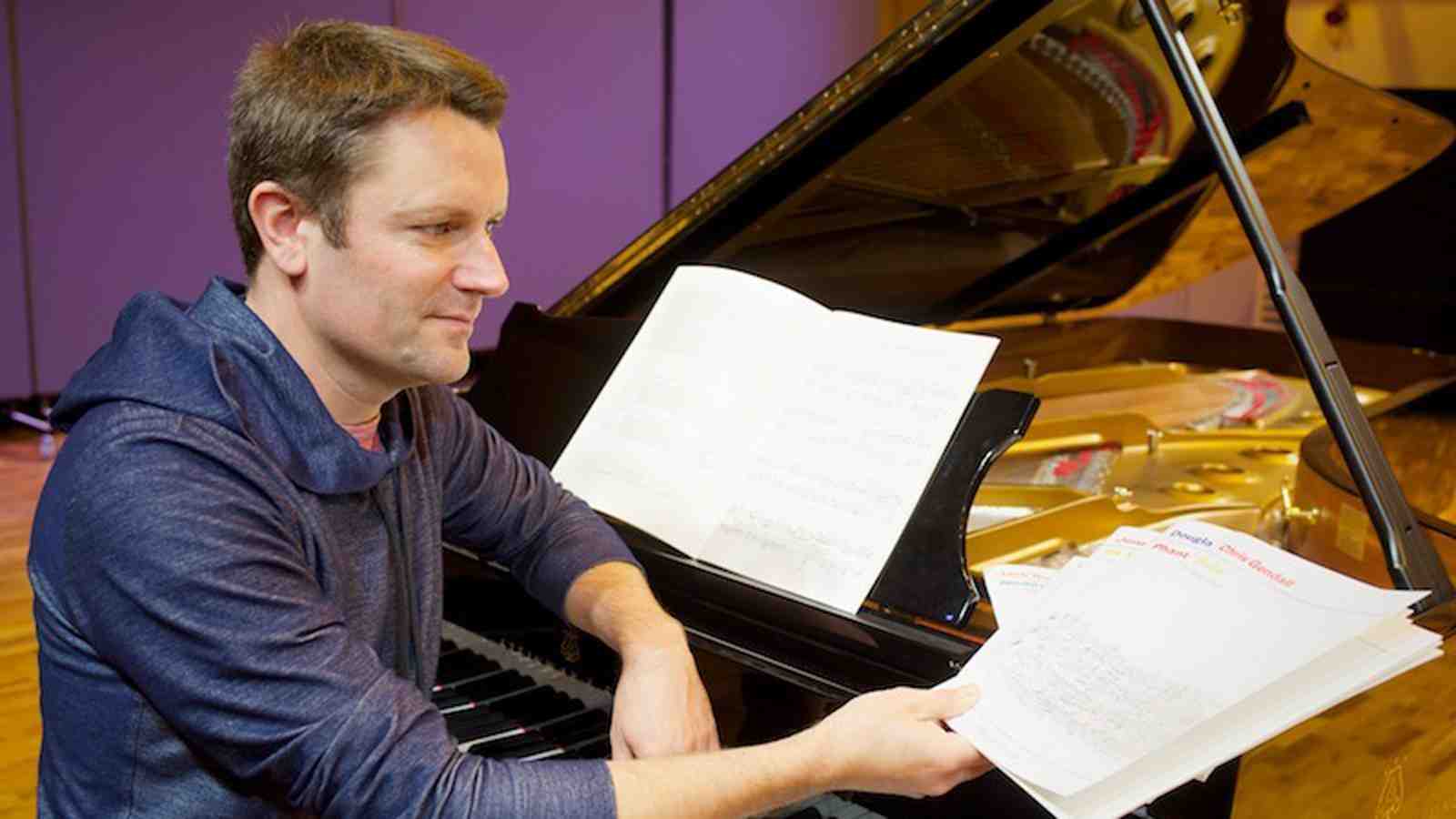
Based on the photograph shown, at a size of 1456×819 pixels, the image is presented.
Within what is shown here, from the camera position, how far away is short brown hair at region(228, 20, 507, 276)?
49.0 inches

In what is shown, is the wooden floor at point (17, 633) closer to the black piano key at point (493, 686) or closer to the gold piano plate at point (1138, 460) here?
the black piano key at point (493, 686)

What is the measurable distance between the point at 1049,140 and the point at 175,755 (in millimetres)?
2389

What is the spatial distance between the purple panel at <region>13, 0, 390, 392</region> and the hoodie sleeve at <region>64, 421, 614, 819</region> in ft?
14.4

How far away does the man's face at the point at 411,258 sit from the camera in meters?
1.25

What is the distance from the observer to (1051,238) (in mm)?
3527

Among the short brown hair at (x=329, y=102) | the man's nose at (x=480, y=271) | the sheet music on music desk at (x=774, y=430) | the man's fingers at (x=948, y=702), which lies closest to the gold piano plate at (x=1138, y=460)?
the sheet music on music desk at (x=774, y=430)

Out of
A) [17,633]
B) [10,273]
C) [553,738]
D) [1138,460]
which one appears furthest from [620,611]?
[10,273]

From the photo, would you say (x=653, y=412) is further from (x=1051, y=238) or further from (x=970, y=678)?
(x=1051, y=238)

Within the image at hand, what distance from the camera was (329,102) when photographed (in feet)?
4.08

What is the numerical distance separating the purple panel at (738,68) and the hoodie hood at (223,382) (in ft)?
19.3

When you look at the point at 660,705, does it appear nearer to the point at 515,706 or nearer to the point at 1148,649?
the point at 515,706

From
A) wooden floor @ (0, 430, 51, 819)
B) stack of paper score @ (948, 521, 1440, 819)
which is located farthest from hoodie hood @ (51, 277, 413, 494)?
wooden floor @ (0, 430, 51, 819)

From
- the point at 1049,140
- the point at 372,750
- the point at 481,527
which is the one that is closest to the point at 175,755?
the point at 372,750

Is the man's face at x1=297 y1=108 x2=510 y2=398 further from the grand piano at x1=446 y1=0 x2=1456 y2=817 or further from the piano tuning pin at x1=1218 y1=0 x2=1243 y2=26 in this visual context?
the piano tuning pin at x1=1218 y1=0 x2=1243 y2=26
